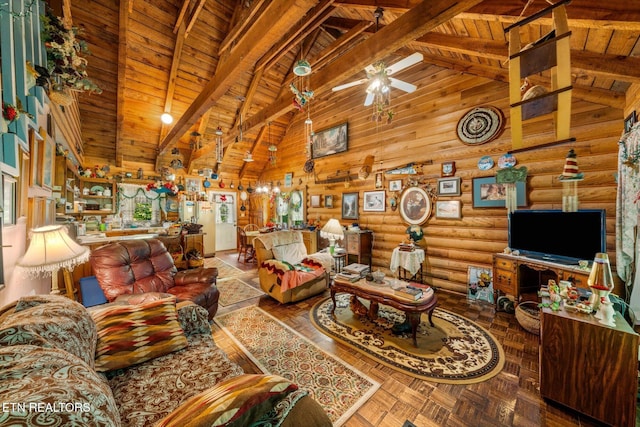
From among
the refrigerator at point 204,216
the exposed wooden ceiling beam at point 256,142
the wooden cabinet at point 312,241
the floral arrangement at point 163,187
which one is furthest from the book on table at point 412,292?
the floral arrangement at point 163,187

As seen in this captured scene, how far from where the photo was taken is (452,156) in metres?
4.17

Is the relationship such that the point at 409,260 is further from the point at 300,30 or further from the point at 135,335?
the point at 300,30

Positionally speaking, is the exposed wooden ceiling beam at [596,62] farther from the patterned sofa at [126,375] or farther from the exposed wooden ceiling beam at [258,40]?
the patterned sofa at [126,375]

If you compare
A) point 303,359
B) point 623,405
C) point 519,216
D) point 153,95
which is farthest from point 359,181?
point 153,95

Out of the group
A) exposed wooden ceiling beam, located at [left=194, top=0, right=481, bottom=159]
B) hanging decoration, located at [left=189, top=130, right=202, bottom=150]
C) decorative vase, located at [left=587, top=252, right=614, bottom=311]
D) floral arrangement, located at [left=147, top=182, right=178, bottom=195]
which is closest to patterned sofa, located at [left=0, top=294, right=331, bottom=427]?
decorative vase, located at [left=587, top=252, right=614, bottom=311]

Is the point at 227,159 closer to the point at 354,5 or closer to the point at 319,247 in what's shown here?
the point at 319,247

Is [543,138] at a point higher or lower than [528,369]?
higher

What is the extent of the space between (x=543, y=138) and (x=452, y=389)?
11.7 feet

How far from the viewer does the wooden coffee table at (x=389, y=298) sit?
2.48 metres

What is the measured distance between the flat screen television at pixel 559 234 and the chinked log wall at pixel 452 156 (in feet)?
0.28

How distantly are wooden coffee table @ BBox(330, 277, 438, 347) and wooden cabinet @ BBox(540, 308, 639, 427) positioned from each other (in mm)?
948

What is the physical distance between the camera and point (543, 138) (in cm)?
330

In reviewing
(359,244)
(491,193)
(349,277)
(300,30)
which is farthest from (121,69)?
(491,193)

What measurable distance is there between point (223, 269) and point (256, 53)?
4771mm
